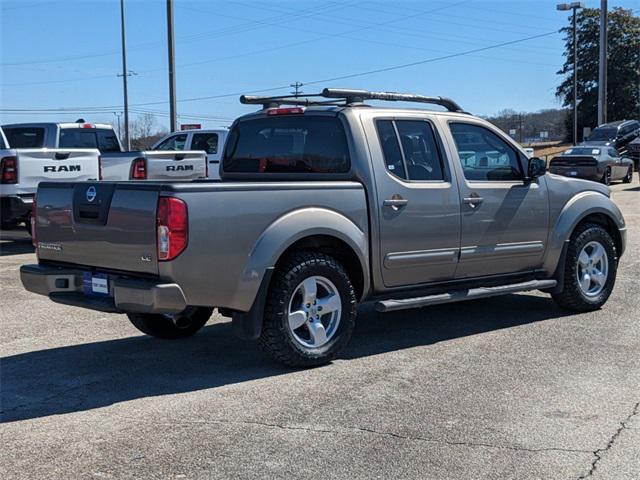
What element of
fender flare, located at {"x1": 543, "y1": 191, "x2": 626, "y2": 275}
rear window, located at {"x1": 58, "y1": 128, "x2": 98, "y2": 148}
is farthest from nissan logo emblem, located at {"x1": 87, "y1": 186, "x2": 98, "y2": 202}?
rear window, located at {"x1": 58, "y1": 128, "x2": 98, "y2": 148}

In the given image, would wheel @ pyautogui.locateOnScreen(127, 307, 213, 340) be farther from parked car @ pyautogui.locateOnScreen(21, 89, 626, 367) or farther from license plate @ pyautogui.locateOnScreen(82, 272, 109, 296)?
license plate @ pyautogui.locateOnScreen(82, 272, 109, 296)

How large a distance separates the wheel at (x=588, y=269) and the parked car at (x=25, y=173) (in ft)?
25.9

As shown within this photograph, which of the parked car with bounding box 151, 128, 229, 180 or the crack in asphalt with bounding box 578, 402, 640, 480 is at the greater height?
the parked car with bounding box 151, 128, 229, 180

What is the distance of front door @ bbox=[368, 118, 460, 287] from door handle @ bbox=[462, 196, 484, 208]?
0.31ft

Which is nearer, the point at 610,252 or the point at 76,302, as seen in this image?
the point at 76,302

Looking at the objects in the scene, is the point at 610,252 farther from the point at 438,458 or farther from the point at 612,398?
the point at 438,458

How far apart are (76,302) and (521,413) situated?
123 inches

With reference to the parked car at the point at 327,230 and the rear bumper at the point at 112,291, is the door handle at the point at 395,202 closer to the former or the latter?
the parked car at the point at 327,230

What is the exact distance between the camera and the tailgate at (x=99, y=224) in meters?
5.22

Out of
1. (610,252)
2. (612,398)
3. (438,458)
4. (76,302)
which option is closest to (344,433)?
(438,458)

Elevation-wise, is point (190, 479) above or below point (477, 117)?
below

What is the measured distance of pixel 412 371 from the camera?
5.83 m

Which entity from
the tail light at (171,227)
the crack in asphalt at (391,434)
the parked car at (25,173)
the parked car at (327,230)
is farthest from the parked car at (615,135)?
the crack in asphalt at (391,434)

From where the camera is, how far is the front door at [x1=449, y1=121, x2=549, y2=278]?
22.5 feet
